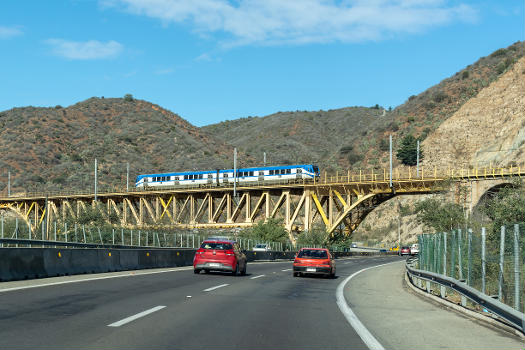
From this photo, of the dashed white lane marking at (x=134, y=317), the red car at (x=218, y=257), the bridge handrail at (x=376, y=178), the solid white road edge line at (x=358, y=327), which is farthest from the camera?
the bridge handrail at (x=376, y=178)

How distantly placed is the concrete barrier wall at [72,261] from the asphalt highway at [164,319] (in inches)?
50.7

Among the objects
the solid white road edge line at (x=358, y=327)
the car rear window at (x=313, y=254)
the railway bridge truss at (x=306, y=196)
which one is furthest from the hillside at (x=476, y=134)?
the solid white road edge line at (x=358, y=327)

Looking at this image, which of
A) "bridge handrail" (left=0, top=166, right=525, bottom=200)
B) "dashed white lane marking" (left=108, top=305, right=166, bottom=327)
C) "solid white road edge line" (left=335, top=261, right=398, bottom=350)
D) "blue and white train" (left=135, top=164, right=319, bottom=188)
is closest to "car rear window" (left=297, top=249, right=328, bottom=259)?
"solid white road edge line" (left=335, top=261, right=398, bottom=350)

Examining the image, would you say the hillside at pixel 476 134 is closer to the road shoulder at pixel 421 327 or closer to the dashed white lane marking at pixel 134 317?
the road shoulder at pixel 421 327

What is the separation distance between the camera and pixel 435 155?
9019 cm

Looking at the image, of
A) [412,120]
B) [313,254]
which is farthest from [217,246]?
[412,120]

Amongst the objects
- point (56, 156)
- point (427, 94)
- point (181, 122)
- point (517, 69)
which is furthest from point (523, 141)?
point (181, 122)

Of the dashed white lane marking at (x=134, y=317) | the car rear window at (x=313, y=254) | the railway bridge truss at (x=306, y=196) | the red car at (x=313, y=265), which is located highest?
the railway bridge truss at (x=306, y=196)

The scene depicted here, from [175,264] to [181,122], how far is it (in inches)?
5040

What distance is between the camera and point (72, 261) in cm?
2075

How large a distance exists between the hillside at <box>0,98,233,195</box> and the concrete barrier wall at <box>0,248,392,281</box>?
7720 centimetres

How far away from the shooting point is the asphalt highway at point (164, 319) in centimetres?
808

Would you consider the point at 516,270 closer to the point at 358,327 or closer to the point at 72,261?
the point at 358,327

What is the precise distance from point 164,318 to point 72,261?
11540mm
